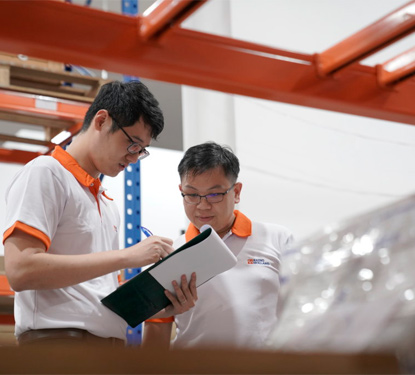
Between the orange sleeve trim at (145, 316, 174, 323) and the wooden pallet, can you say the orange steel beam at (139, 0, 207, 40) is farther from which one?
the wooden pallet

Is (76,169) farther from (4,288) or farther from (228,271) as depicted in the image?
(4,288)

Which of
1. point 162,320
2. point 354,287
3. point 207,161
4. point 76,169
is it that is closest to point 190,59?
point 76,169

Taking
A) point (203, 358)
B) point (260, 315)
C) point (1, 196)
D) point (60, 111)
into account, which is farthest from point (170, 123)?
point (203, 358)

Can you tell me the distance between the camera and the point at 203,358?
46 cm

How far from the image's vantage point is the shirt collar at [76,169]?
83.2 inches

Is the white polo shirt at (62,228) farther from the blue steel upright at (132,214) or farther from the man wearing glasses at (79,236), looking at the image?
the blue steel upright at (132,214)

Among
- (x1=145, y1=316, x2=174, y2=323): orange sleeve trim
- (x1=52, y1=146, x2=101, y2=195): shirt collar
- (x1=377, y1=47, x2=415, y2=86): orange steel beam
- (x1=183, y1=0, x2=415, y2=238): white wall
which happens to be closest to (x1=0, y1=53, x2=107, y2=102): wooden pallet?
(x1=52, y1=146, x2=101, y2=195): shirt collar

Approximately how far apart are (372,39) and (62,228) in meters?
1.17

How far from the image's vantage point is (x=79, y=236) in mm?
2049

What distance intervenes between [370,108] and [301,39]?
3.73 metres

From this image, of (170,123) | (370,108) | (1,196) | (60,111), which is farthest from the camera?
(170,123)

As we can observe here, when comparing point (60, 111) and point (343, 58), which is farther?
point (60, 111)

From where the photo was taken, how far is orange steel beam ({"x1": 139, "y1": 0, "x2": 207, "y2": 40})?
1.79 m

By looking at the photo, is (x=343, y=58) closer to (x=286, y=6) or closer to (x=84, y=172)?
(x=84, y=172)
